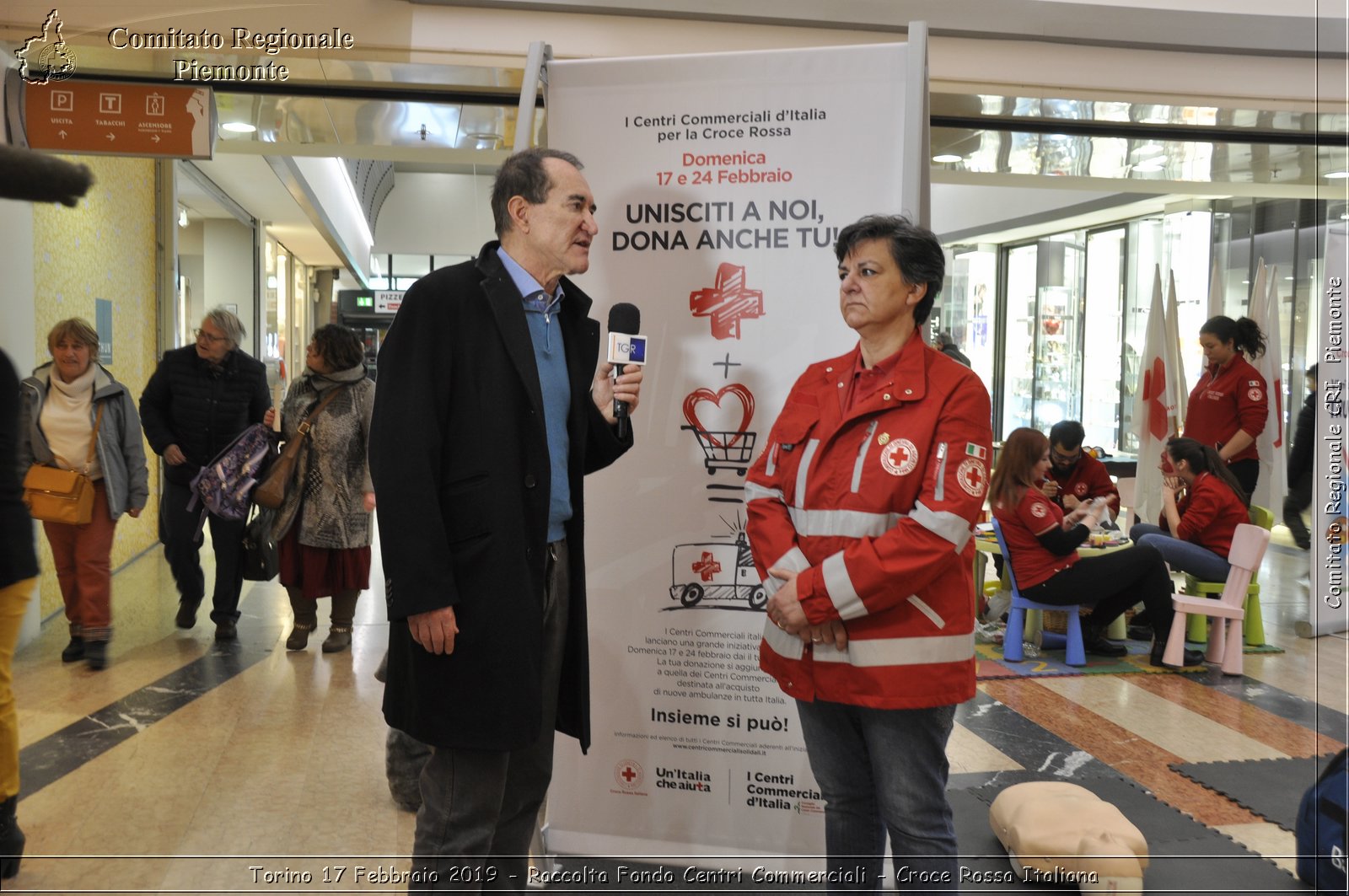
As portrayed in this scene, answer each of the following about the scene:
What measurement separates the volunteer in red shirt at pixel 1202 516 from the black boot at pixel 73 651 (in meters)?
5.48

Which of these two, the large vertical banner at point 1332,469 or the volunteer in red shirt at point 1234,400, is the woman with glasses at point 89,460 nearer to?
the large vertical banner at point 1332,469

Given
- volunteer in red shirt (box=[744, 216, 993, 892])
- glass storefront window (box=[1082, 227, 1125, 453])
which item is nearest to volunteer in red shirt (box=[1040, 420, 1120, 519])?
volunteer in red shirt (box=[744, 216, 993, 892])

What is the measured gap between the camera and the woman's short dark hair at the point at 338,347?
511 cm

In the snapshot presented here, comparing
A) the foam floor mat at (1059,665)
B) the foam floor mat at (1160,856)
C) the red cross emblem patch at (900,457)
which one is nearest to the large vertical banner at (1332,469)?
the red cross emblem patch at (900,457)

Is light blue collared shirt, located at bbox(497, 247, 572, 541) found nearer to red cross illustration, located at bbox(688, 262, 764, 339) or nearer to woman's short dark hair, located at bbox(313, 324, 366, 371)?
red cross illustration, located at bbox(688, 262, 764, 339)

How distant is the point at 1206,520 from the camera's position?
5.59 m

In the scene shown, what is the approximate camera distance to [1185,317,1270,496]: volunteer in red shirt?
6742 mm

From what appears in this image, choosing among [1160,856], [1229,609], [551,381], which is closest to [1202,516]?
[1229,609]

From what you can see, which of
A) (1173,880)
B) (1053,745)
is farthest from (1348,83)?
(1053,745)

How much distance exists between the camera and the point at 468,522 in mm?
2010

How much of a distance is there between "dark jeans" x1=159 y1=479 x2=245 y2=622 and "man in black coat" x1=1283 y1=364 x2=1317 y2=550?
5969 millimetres

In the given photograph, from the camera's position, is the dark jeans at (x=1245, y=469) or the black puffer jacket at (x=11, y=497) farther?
the dark jeans at (x=1245, y=469)

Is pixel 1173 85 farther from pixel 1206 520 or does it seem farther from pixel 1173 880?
pixel 1173 880

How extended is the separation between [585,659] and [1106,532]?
452cm
